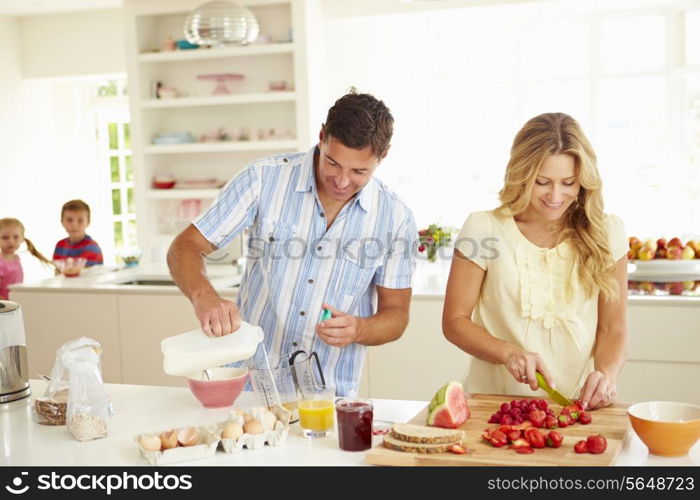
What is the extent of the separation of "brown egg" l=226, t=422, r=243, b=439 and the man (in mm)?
543

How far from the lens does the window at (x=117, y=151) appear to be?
352 inches

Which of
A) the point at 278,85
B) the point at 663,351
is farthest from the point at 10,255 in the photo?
the point at 663,351

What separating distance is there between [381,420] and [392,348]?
80.4 inches

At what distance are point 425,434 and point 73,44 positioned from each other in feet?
23.1

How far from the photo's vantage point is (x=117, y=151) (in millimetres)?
9211

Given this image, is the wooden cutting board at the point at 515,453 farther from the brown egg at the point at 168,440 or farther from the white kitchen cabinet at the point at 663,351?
the white kitchen cabinet at the point at 663,351

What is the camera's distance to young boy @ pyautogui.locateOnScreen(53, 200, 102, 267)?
5.75 metres

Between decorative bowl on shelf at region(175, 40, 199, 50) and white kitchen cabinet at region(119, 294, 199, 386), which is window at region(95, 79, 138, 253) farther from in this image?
white kitchen cabinet at region(119, 294, 199, 386)

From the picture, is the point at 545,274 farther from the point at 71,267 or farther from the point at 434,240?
the point at 71,267

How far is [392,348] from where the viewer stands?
4.07 metres

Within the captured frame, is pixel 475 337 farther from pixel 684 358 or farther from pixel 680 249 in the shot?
pixel 680 249

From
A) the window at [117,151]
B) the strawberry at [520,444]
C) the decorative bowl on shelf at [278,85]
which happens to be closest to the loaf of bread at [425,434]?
the strawberry at [520,444]
